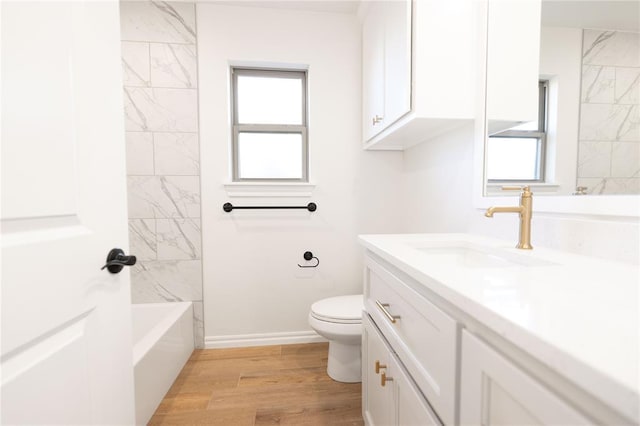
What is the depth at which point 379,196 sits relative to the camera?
6.76 ft

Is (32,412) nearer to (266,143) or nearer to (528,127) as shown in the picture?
(528,127)

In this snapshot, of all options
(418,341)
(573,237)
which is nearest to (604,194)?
(573,237)

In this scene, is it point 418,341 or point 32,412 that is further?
point 418,341

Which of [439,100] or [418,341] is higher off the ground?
[439,100]

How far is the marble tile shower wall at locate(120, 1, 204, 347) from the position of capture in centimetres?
182

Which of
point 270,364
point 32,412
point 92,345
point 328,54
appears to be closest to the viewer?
point 32,412

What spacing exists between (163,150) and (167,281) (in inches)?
35.2

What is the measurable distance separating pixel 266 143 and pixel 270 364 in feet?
5.05

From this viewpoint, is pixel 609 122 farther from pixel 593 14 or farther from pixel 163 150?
pixel 163 150

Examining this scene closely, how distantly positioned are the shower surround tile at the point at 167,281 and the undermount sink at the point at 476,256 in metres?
1.56

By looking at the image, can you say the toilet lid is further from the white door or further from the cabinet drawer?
the white door

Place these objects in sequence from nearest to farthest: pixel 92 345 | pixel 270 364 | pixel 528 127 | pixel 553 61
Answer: pixel 92 345, pixel 553 61, pixel 528 127, pixel 270 364

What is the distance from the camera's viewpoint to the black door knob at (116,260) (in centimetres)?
68

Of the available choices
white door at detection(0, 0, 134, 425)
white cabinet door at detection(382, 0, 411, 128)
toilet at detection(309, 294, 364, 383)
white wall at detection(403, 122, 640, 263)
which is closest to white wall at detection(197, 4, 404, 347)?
white wall at detection(403, 122, 640, 263)
